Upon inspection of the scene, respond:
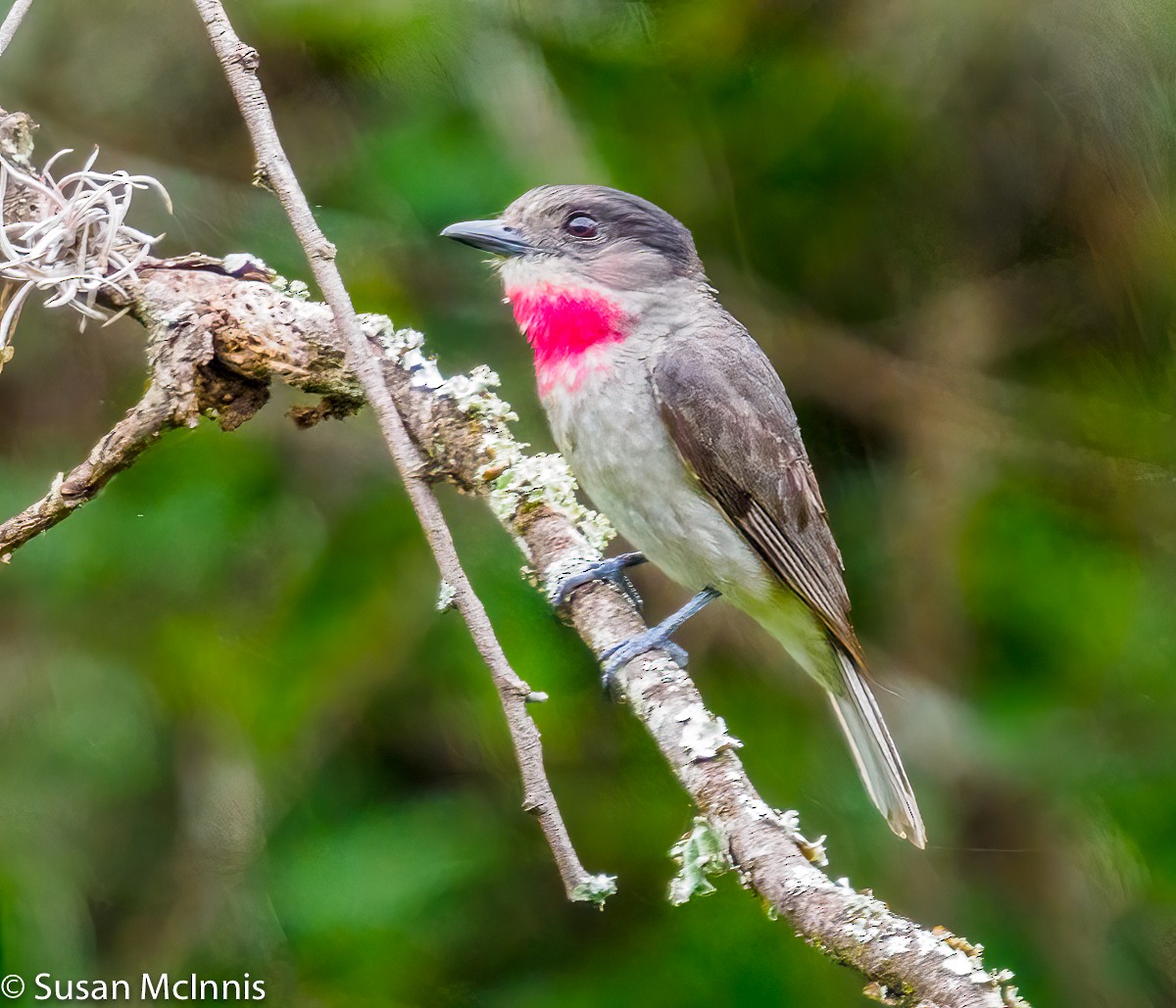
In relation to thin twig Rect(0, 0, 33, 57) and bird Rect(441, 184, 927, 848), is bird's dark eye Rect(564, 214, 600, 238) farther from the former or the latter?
thin twig Rect(0, 0, 33, 57)

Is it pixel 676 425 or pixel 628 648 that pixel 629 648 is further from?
pixel 676 425

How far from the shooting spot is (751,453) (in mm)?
3369

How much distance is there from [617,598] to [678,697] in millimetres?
440

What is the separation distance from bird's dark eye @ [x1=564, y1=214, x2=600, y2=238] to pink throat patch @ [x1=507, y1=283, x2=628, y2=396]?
19 centimetres

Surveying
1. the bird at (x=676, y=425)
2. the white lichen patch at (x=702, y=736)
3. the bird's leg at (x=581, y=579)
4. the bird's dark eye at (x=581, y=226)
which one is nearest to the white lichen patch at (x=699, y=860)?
the white lichen patch at (x=702, y=736)

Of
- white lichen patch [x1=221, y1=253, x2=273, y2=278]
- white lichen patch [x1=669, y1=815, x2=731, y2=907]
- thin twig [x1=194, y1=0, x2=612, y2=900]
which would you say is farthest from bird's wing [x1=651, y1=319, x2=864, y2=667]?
white lichen patch [x1=669, y1=815, x2=731, y2=907]

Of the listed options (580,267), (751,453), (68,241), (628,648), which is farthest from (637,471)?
(68,241)

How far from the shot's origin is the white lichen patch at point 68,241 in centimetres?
248

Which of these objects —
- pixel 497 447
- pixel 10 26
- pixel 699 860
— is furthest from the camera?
pixel 497 447

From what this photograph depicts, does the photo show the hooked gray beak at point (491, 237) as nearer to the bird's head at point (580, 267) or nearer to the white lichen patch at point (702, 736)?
the bird's head at point (580, 267)

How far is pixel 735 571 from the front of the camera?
11.1 ft

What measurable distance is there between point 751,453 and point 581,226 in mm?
718

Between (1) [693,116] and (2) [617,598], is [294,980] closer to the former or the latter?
(2) [617,598]

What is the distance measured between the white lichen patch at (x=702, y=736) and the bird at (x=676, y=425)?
2.55 ft
